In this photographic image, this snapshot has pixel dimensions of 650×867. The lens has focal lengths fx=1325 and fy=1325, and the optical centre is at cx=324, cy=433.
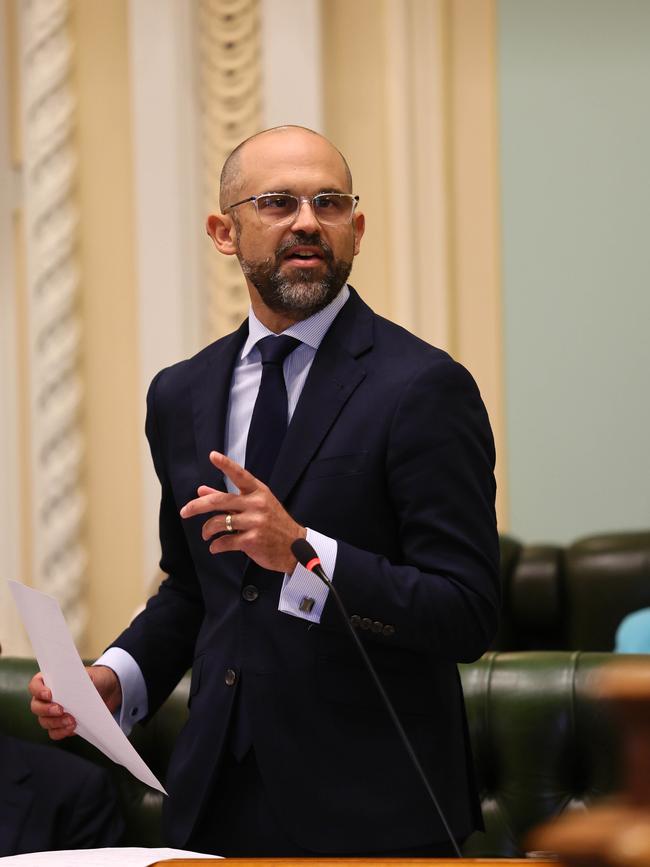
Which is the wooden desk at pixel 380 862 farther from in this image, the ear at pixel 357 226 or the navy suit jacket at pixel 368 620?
the ear at pixel 357 226

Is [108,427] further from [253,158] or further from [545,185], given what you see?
[253,158]

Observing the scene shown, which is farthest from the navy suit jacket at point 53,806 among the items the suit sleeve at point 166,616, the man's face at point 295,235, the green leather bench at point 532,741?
the man's face at point 295,235

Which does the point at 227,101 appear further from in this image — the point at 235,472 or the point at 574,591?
the point at 235,472

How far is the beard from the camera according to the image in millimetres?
2059

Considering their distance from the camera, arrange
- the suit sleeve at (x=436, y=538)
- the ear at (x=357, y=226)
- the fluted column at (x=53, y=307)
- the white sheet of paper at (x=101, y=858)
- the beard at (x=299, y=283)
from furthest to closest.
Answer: the fluted column at (x=53, y=307) < the ear at (x=357, y=226) < the beard at (x=299, y=283) < the suit sleeve at (x=436, y=538) < the white sheet of paper at (x=101, y=858)

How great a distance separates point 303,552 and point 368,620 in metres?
0.18

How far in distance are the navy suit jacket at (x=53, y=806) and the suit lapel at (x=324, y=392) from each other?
1.04 metres

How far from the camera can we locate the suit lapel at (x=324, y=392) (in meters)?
1.94

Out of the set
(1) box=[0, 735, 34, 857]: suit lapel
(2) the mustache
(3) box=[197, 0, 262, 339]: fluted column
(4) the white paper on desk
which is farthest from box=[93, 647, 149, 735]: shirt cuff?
(3) box=[197, 0, 262, 339]: fluted column

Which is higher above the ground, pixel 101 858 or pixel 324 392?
pixel 324 392

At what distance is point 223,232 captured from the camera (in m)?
2.30

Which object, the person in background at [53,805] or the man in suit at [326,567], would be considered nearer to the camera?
the man in suit at [326,567]

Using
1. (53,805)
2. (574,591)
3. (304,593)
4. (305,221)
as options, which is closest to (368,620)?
(304,593)

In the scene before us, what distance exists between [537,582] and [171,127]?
6.87ft
